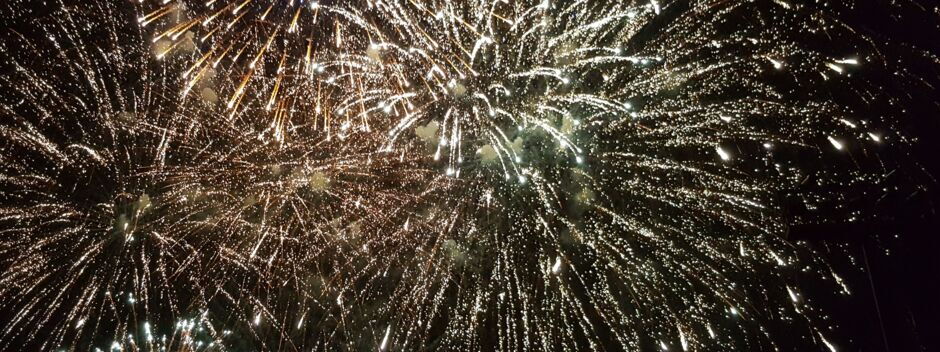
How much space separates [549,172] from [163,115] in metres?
4.99

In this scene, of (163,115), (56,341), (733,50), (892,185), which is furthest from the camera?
(56,341)

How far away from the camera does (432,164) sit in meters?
6.79

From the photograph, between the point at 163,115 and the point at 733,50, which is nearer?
the point at 733,50

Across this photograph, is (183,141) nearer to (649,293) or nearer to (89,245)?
(89,245)

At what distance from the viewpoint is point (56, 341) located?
7484mm

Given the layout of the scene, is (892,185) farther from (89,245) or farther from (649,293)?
(89,245)

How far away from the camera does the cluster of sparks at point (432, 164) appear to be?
6113 millimetres

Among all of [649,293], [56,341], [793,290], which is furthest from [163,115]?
[793,290]

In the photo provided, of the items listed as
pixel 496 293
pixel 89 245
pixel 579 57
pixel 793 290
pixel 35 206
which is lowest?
pixel 793 290

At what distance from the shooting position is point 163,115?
21.4ft

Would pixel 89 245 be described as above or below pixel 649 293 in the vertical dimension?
above

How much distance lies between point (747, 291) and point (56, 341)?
9.46 meters

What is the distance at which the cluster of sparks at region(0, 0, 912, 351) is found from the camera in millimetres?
6113

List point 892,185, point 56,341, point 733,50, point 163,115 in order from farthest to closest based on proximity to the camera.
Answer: point 56,341, point 163,115, point 733,50, point 892,185
